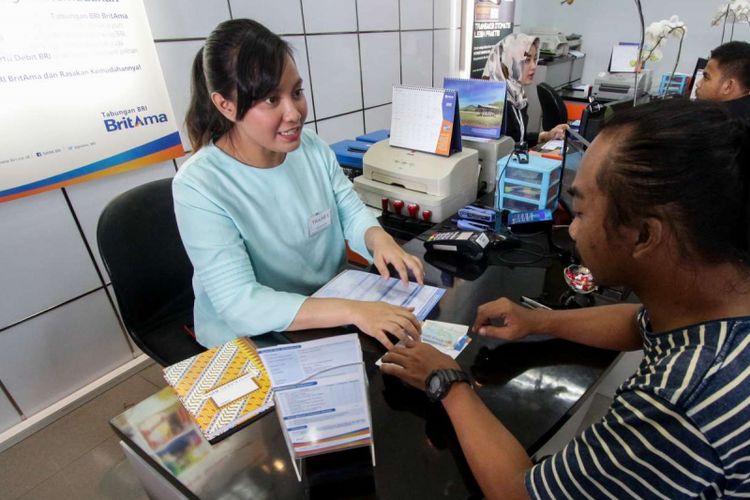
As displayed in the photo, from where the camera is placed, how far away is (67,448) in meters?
1.70

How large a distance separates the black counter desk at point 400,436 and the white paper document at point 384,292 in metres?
0.15

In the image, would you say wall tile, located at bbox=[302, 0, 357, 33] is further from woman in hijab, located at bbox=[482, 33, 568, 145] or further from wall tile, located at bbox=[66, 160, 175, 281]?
wall tile, located at bbox=[66, 160, 175, 281]

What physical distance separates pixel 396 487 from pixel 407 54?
10.1ft

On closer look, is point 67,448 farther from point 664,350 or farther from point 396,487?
point 664,350

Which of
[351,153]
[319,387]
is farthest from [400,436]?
[351,153]

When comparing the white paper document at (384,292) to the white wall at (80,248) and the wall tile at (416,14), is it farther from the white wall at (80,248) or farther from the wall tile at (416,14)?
the wall tile at (416,14)

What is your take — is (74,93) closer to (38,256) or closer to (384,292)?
(38,256)

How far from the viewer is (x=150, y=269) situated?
4.31ft

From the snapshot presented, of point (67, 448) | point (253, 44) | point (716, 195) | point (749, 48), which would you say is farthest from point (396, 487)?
point (749, 48)

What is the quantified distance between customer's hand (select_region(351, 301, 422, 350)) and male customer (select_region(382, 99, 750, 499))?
0.27m

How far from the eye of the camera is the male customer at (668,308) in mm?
481

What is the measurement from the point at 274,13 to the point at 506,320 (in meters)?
2.05

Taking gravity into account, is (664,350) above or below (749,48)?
below

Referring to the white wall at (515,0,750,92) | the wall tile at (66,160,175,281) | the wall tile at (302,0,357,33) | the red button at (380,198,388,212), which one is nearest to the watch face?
the red button at (380,198,388,212)
